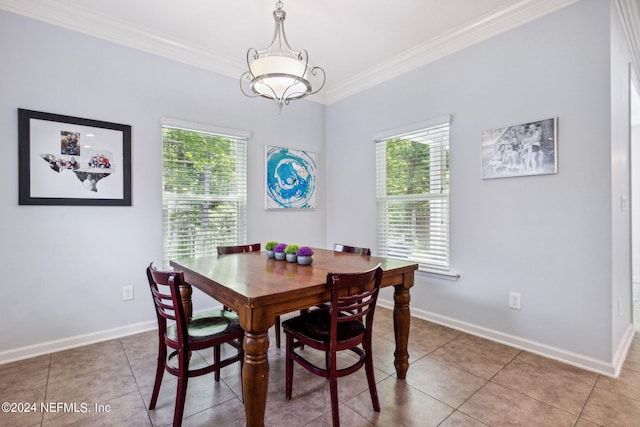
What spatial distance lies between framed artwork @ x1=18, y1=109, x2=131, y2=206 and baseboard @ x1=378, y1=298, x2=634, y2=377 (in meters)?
3.21

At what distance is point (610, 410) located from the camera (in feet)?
5.74

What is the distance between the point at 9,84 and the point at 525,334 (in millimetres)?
4425

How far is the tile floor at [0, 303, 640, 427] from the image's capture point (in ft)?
5.55

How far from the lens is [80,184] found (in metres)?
2.61

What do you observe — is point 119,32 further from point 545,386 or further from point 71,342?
point 545,386

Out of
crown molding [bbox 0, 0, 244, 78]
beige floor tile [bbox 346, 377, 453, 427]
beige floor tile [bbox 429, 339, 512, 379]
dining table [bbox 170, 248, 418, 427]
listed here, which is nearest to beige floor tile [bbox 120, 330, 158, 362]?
dining table [bbox 170, 248, 418, 427]

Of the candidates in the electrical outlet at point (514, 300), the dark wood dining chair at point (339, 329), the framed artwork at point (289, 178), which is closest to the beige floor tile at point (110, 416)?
the dark wood dining chair at point (339, 329)

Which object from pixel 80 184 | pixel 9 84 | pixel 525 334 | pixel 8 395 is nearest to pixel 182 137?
pixel 80 184

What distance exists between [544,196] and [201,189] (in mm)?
3100

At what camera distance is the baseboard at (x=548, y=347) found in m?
2.16

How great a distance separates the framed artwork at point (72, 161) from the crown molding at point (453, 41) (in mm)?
2612

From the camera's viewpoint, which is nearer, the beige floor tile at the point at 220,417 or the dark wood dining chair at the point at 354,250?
the beige floor tile at the point at 220,417

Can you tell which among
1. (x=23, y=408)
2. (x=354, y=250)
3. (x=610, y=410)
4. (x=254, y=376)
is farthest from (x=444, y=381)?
(x=23, y=408)

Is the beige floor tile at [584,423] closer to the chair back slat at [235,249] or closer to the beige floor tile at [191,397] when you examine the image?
the beige floor tile at [191,397]
